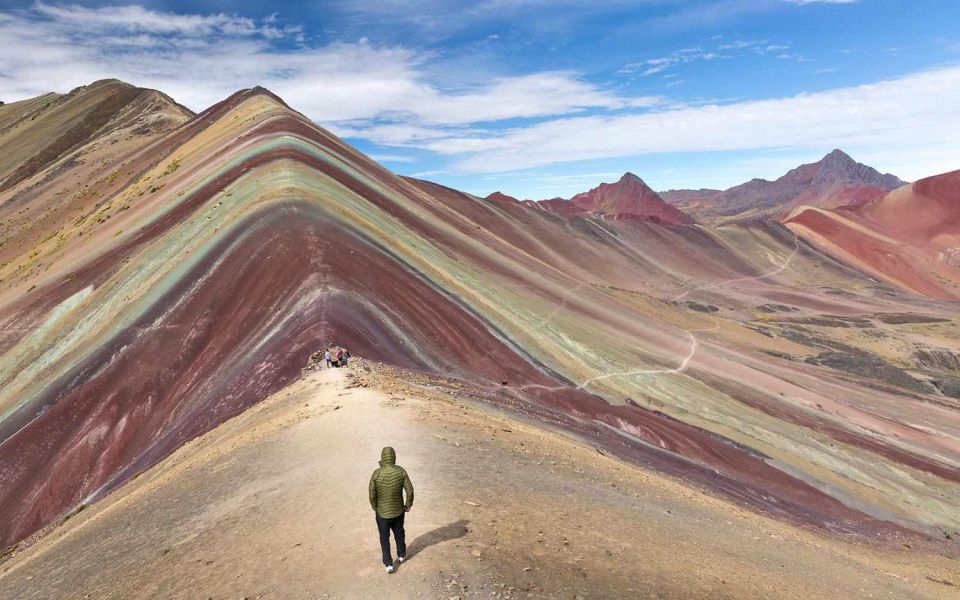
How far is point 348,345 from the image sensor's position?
21297 mm

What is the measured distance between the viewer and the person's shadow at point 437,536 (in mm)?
8172

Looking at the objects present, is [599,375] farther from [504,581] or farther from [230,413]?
[504,581]

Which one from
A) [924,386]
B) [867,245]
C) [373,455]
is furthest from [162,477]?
[867,245]

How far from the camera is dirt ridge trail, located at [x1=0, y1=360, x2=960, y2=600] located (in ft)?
26.2

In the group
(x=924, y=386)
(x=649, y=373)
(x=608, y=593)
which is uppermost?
(x=608, y=593)

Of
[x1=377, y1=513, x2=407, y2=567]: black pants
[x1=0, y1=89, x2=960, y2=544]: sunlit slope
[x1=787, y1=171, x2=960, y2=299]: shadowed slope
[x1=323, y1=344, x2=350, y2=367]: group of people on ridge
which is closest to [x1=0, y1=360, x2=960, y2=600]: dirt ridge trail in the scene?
[x1=377, y1=513, x2=407, y2=567]: black pants

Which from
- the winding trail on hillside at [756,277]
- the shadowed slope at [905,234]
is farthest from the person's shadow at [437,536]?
the shadowed slope at [905,234]

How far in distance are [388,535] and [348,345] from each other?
14376 mm

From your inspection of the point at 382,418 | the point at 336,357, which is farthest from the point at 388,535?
the point at 336,357

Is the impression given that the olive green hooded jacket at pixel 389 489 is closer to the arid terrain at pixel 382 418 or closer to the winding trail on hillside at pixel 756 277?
the arid terrain at pixel 382 418

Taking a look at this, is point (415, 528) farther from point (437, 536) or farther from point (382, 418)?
point (382, 418)

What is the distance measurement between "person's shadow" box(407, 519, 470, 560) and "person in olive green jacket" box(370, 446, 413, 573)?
0.22 m

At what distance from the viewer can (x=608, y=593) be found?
785 cm

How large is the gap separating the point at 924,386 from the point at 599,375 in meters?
47.1
